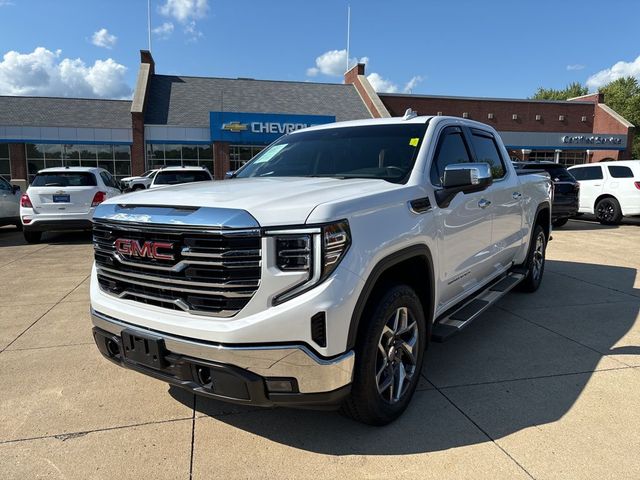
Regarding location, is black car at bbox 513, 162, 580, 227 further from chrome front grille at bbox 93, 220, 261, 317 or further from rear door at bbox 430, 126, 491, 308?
chrome front grille at bbox 93, 220, 261, 317

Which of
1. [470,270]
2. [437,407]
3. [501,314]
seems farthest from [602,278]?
[437,407]

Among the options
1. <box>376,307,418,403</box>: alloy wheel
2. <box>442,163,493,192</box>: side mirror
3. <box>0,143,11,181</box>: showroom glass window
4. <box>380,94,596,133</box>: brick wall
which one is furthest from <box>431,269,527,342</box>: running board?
<box>0,143,11,181</box>: showroom glass window

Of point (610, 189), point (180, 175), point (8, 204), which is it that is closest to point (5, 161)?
point (8, 204)

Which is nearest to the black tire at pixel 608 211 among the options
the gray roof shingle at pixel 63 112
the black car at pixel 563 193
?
the black car at pixel 563 193

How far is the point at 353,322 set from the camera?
246cm

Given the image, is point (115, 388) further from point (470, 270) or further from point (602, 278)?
point (602, 278)

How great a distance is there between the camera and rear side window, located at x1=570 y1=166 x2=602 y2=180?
14.5m

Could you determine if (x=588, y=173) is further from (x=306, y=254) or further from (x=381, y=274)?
(x=306, y=254)

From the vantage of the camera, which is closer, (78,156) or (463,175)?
(463,175)

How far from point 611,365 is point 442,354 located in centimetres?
133

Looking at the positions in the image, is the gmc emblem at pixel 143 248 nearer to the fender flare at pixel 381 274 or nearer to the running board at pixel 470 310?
→ the fender flare at pixel 381 274

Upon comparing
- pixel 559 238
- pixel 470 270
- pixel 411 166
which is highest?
pixel 411 166

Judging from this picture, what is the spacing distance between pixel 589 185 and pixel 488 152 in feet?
38.9

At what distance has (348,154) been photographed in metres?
3.86
